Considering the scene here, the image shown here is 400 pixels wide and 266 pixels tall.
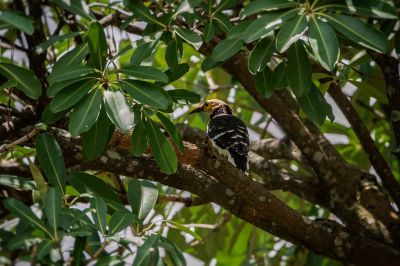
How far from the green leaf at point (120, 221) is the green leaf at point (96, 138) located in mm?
426

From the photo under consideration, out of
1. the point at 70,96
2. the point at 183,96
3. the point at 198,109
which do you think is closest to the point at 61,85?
the point at 70,96

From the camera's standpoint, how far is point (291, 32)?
2.59 m

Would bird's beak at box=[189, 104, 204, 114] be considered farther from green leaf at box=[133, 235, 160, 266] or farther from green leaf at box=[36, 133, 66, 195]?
green leaf at box=[133, 235, 160, 266]

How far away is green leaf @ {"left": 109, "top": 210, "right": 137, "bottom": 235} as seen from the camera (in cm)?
256

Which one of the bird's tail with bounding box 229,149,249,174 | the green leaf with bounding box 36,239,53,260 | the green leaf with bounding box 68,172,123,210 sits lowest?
the green leaf with bounding box 36,239,53,260

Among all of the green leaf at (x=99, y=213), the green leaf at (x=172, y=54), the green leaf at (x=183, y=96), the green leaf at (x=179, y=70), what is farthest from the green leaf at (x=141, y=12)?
the green leaf at (x=99, y=213)

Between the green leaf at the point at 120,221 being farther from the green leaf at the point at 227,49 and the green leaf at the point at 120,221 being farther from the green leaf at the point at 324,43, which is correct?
the green leaf at the point at 324,43

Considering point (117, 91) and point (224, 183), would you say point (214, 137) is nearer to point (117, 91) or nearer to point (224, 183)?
point (224, 183)

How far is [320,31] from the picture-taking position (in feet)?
8.54

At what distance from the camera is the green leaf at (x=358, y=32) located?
2619mm

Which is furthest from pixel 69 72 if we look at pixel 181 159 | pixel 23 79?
pixel 181 159

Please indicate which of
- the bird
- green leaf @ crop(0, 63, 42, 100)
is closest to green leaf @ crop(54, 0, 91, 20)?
green leaf @ crop(0, 63, 42, 100)

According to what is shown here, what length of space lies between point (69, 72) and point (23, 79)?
17cm

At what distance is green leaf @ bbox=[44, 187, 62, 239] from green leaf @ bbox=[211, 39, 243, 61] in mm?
810
